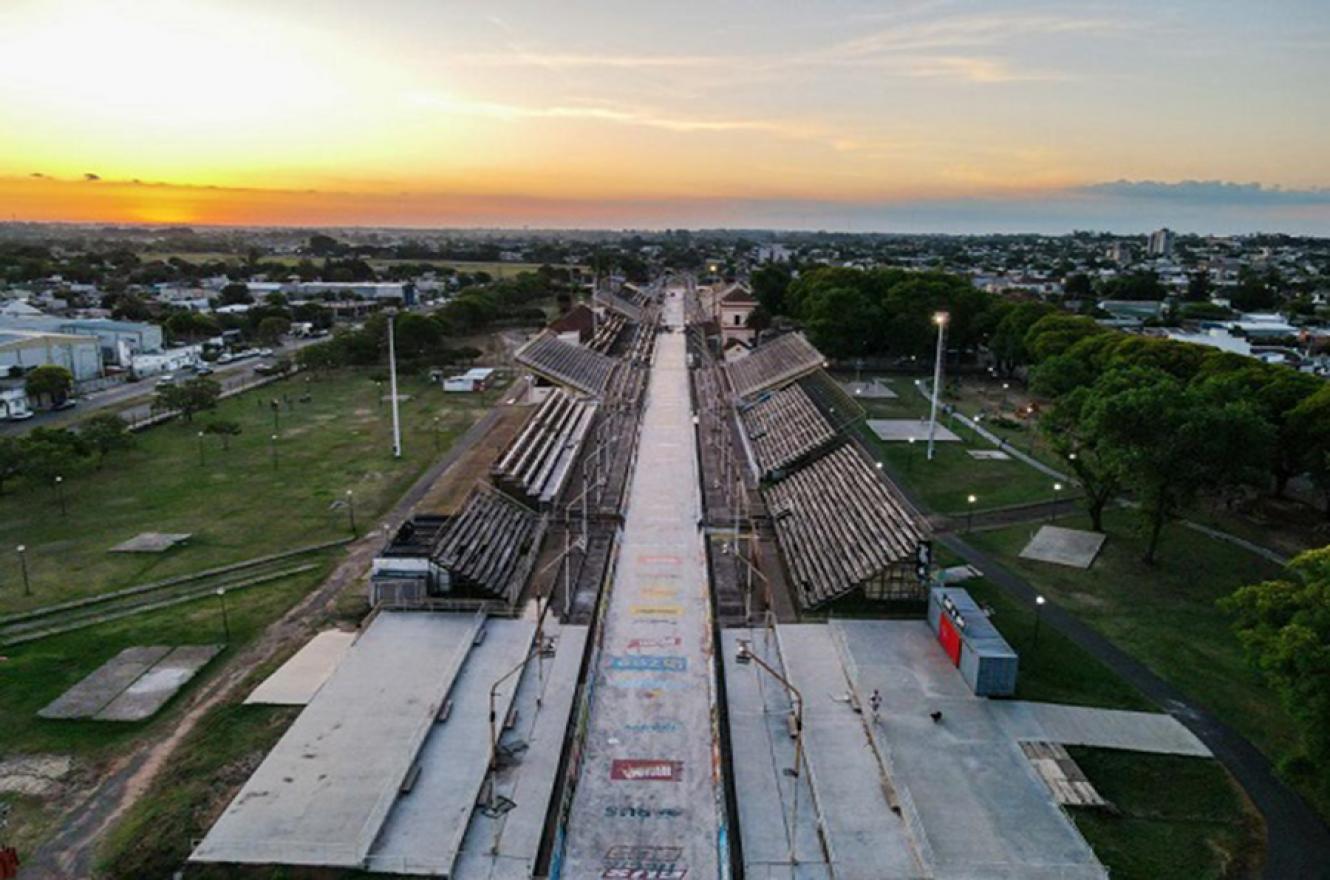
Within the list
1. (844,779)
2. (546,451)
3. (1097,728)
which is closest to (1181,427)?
(1097,728)

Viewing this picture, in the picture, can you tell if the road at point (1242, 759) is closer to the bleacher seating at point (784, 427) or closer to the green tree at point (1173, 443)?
the green tree at point (1173, 443)

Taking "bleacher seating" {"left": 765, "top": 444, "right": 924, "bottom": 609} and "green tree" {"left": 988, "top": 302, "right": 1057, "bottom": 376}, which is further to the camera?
"green tree" {"left": 988, "top": 302, "right": 1057, "bottom": 376}

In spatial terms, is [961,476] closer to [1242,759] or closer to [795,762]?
[1242,759]

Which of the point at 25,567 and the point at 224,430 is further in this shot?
the point at 224,430

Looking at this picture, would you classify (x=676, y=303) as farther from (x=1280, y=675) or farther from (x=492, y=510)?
(x=1280, y=675)

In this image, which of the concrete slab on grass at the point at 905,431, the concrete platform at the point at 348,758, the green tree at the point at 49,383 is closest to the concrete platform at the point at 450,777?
the concrete platform at the point at 348,758

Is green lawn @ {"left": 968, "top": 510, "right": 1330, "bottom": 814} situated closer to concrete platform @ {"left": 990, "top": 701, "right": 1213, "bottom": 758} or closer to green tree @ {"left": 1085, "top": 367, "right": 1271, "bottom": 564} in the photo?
concrete platform @ {"left": 990, "top": 701, "right": 1213, "bottom": 758}

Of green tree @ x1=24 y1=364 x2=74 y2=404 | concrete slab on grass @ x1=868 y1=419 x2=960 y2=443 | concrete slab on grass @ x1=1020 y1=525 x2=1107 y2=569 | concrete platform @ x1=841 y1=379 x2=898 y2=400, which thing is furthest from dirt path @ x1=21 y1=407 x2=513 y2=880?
concrete platform @ x1=841 y1=379 x2=898 y2=400
